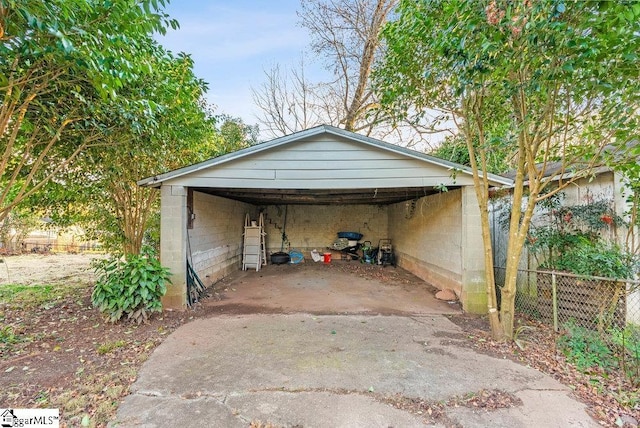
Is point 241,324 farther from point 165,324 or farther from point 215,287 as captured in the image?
point 215,287

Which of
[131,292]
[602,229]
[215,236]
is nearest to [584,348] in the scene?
[602,229]

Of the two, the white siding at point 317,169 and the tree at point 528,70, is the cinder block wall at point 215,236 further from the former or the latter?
the tree at point 528,70

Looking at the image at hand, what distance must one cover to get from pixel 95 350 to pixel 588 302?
6663 mm

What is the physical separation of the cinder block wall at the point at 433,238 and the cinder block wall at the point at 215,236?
5038 mm

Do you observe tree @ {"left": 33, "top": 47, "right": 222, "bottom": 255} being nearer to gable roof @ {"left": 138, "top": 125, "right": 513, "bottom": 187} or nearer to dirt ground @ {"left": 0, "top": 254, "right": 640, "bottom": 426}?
gable roof @ {"left": 138, "top": 125, "right": 513, "bottom": 187}

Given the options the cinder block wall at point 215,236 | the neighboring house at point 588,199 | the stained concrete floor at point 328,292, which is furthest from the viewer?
the cinder block wall at point 215,236

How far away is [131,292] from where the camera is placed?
14.8ft

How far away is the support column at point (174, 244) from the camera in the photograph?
5.16 meters

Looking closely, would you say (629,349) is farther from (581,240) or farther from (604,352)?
(581,240)

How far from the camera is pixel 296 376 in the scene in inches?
119

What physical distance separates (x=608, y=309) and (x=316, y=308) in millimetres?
4294

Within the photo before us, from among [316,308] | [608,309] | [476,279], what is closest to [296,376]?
[316,308]

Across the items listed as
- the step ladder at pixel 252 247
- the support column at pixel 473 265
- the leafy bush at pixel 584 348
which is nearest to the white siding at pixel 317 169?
the support column at pixel 473 265

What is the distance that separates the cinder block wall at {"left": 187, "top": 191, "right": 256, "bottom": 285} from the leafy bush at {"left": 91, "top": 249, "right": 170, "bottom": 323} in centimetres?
115
